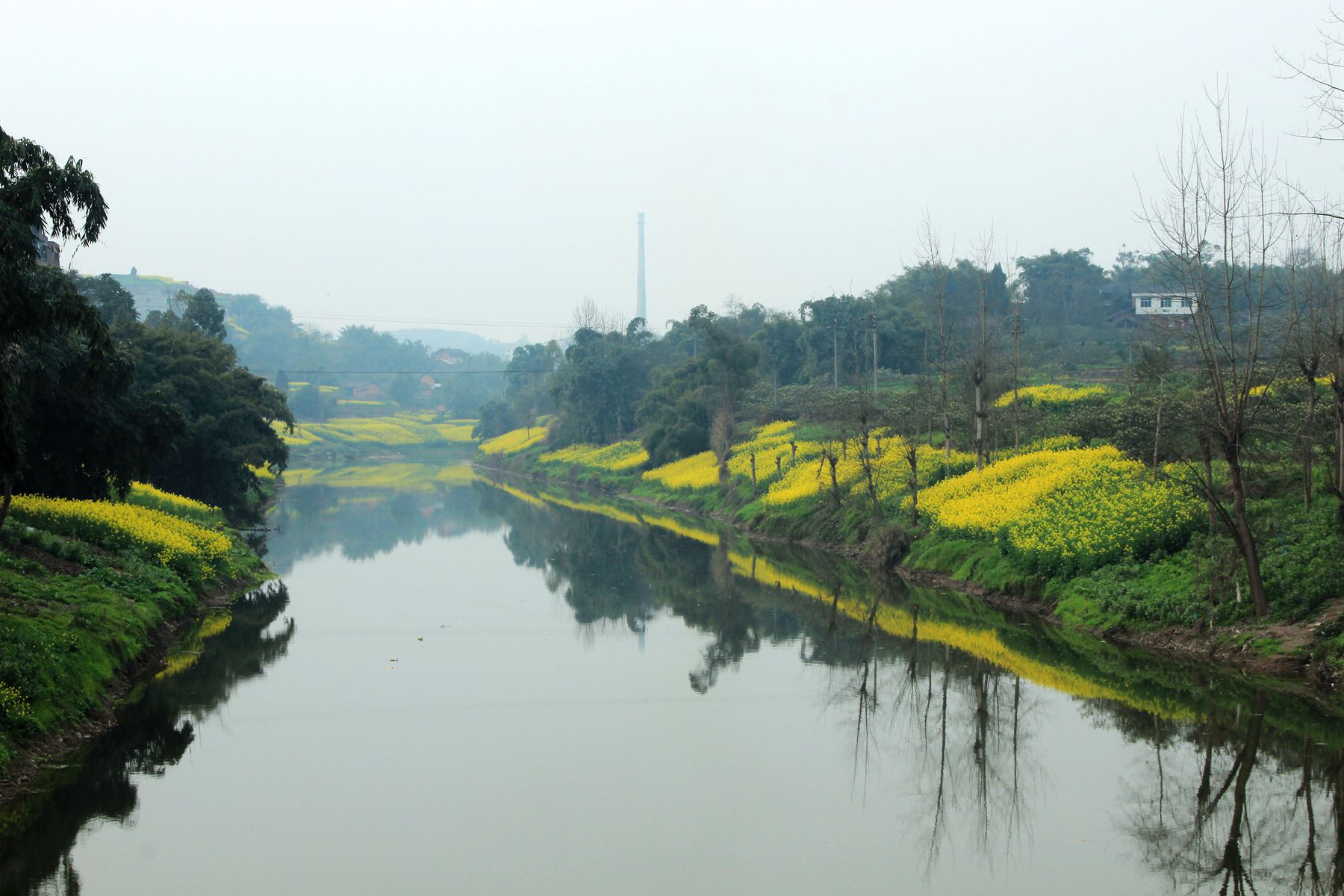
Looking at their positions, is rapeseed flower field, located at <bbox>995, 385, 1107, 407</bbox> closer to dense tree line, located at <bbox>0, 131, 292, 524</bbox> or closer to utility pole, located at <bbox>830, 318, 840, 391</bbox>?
utility pole, located at <bbox>830, 318, 840, 391</bbox>

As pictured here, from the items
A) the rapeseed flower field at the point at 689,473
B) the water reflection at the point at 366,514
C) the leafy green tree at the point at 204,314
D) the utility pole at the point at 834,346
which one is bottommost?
the water reflection at the point at 366,514

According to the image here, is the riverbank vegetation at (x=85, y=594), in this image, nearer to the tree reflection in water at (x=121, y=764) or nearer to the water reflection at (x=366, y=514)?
the tree reflection in water at (x=121, y=764)

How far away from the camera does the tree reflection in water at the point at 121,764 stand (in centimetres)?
1017

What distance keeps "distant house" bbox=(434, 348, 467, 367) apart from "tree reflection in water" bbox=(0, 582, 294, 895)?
487 feet

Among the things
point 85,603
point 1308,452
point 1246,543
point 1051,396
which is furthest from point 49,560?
point 1051,396

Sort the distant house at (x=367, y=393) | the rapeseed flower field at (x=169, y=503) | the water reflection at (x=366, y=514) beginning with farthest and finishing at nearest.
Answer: the distant house at (x=367, y=393)
the water reflection at (x=366, y=514)
the rapeseed flower field at (x=169, y=503)

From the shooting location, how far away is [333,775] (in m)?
13.1

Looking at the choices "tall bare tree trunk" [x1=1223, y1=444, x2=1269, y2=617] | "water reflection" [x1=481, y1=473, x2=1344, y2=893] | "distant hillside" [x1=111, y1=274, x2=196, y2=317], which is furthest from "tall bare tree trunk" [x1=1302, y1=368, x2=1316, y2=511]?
"distant hillside" [x1=111, y1=274, x2=196, y2=317]

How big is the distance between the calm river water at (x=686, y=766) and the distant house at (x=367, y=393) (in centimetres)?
11599

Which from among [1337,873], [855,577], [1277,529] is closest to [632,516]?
[855,577]

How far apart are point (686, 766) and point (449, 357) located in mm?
162653

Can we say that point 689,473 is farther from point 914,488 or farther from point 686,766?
point 686,766

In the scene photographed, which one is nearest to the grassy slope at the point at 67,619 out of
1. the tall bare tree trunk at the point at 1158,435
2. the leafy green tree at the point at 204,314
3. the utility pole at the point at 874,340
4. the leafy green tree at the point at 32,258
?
the leafy green tree at the point at 32,258

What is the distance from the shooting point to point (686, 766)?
13.6 meters
